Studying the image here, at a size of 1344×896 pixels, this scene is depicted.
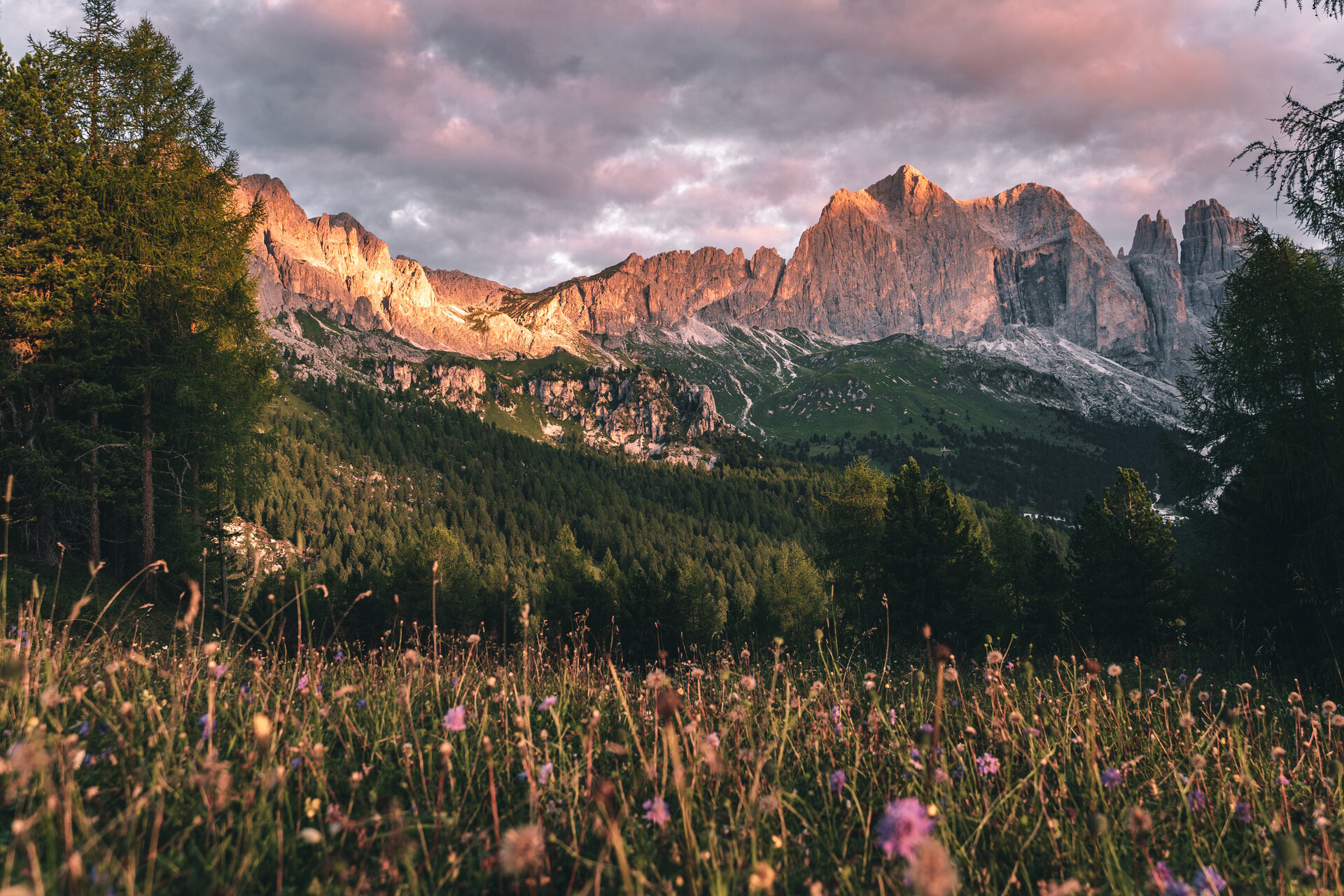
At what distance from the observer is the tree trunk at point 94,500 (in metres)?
15.7

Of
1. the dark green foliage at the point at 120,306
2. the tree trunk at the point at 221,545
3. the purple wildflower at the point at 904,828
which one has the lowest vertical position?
the tree trunk at the point at 221,545

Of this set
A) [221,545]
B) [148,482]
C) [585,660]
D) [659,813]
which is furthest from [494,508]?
[659,813]

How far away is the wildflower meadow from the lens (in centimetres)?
210

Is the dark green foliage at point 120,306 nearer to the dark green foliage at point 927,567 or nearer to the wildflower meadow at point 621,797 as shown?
the wildflower meadow at point 621,797

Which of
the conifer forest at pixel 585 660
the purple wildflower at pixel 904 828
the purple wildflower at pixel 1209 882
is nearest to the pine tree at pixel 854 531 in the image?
the conifer forest at pixel 585 660

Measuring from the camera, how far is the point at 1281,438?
39.4 feet

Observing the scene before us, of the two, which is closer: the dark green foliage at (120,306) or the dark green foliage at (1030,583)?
the dark green foliage at (120,306)

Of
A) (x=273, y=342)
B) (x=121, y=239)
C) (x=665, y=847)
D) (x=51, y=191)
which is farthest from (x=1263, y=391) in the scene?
(x=51, y=191)

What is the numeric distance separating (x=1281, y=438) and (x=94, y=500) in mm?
28446

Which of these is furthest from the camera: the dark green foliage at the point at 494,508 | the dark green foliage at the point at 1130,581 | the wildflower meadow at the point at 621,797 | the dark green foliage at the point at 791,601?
the dark green foliage at the point at 494,508

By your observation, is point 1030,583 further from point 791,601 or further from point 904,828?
point 904,828

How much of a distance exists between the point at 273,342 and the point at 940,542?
2775 cm

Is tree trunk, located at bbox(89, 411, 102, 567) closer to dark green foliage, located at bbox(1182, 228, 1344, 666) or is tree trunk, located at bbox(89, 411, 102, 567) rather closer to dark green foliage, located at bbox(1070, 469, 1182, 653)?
dark green foliage, located at bbox(1182, 228, 1344, 666)

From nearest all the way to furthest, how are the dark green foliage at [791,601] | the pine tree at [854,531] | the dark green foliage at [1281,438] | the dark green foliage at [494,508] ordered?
the dark green foliage at [1281,438], the pine tree at [854,531], the dark green foliage at [791,601], the dark green foliage at [494,508]
